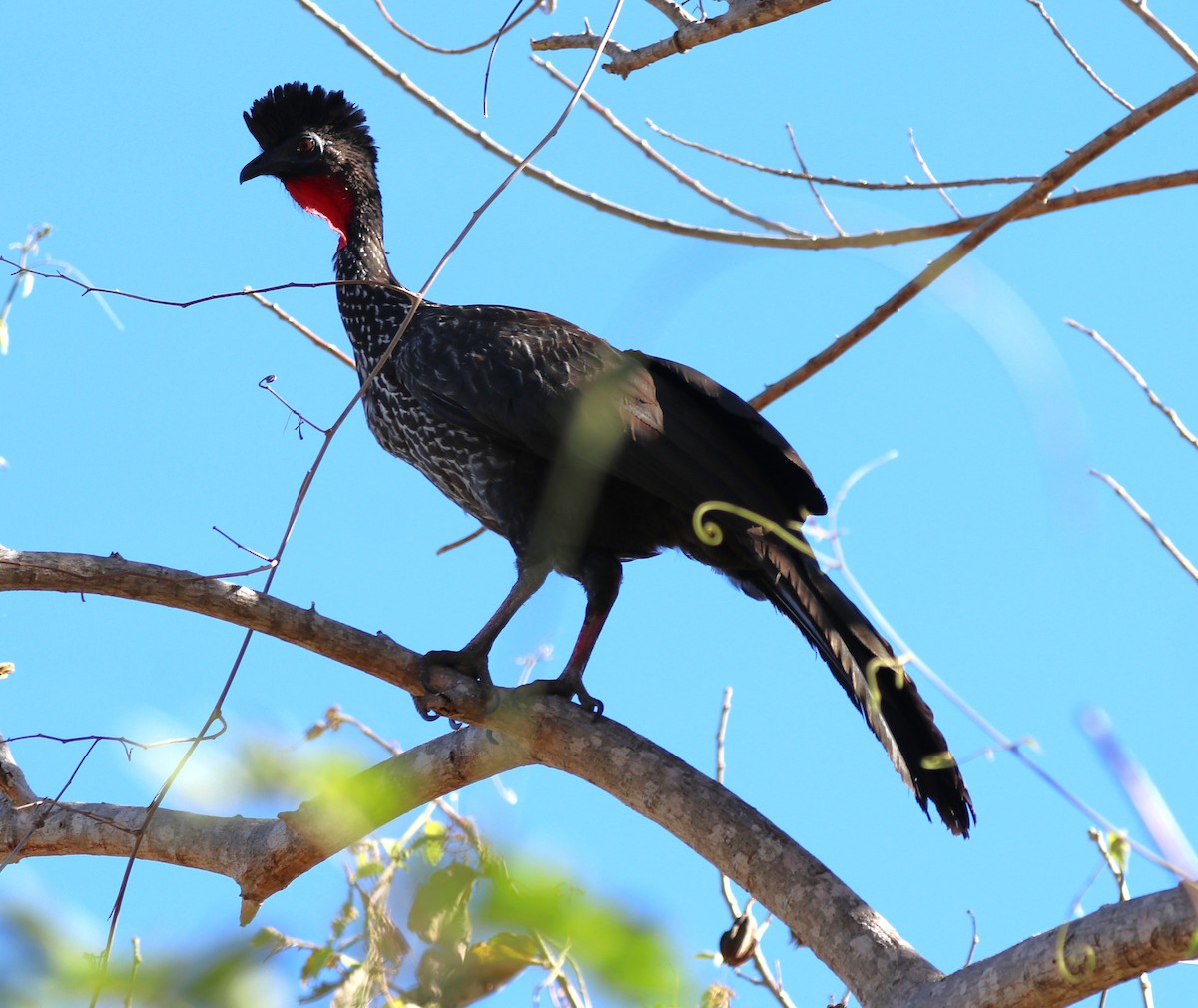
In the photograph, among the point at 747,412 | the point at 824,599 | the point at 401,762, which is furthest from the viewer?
the point at 747,412

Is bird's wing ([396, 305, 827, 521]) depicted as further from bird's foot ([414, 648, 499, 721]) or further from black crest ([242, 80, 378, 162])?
black crest ([242, 80, 378, 162])

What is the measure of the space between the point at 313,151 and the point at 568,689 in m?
2.44

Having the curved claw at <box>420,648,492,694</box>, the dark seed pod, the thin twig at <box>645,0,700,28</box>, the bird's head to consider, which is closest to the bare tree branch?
the thin twig at <box>645,0,700,28</box>

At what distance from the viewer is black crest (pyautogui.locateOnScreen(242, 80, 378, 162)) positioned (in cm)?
533

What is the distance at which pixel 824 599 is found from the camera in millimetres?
3719

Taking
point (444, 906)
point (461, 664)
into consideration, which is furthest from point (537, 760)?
point (444, 906)

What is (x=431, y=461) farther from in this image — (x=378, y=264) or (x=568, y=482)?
(x=378, y=264)

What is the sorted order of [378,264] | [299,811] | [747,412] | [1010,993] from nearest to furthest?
[1010,993], [299,811], [747,412], [378,264]

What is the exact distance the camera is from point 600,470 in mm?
4031

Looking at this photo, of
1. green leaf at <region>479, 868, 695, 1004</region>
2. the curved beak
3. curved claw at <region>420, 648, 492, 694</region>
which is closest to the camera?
green leaf at <region>479, 868, 695, 1004</region>

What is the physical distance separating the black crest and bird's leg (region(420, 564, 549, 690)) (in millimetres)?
2124

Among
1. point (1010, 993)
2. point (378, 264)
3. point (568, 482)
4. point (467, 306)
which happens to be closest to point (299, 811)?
point (568, 482)

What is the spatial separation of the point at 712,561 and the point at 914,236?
3.48 feet

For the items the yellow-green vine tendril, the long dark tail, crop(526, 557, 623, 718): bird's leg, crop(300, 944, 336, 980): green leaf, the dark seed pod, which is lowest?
the yellow-green vine tendril
